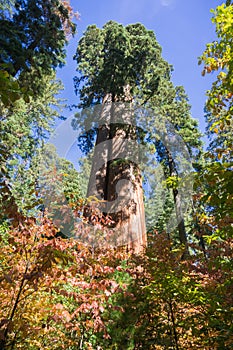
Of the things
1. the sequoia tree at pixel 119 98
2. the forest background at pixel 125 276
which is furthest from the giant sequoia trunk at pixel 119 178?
the forest background at pixel 125 276

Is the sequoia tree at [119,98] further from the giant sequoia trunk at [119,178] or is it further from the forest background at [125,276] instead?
the forest background at [125,276]

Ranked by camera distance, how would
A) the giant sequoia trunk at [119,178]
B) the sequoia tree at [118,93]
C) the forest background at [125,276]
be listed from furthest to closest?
the sequoia tree at [118,93]
the giant sequoia trunk at [119,178]
the forest background at [125,276]

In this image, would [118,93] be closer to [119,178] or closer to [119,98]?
[119,98]

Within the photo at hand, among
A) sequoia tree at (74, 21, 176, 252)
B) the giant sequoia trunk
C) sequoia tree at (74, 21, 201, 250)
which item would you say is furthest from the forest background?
sequoia tree at (74, 21, 201, 250)

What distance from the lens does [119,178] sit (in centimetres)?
657

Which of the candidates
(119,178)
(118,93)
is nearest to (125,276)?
(119,178)

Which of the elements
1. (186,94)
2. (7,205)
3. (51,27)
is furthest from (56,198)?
(186,94)

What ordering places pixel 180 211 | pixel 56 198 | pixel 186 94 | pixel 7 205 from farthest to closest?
pixel 186 94
pixel 180 211
pixel 56 198
pixel 7 205

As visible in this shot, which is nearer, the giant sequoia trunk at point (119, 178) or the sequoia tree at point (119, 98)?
the giant sequoia trunk at point (119, 178)

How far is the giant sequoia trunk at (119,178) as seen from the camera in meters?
5.54

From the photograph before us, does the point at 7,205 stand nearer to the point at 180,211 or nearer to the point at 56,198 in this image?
the point at 56,198

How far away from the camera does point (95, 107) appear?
921 centimetres

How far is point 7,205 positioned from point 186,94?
1392 cm

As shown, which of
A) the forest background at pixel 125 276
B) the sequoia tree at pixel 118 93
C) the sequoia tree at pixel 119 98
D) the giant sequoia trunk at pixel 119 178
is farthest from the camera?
the sequoia tree at pixel 118 93
